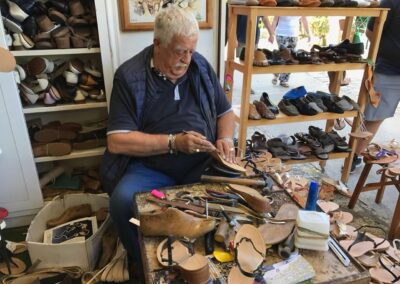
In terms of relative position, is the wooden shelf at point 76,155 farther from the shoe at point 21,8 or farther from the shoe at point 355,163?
the shoe at point 355,163

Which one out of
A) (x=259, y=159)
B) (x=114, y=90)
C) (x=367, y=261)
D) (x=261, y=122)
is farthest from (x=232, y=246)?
(x=261, y=122)

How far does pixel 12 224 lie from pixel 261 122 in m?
1.72

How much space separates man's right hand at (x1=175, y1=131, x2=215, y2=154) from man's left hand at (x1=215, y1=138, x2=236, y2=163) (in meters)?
0.11

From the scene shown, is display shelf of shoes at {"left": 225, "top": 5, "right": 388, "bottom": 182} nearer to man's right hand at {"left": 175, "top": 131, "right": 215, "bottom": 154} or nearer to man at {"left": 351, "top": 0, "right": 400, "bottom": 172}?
man at {"left": 351, "top": 0, "right": 400, "bottom": 172}

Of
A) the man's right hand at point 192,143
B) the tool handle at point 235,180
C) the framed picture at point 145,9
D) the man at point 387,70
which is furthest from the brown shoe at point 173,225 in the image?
the man at point 387,70

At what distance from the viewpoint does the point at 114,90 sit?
1.50 m

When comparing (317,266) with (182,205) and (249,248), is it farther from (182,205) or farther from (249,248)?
(182,205)

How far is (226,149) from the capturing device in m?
1.54

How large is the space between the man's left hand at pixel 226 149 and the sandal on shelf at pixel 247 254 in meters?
0.49

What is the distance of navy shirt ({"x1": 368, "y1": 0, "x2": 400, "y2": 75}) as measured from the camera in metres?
2.24

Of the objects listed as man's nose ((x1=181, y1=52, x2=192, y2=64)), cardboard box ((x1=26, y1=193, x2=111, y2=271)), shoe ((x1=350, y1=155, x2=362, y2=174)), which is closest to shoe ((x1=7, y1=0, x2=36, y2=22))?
man's nose ((x1=181, y1=52, x2=192, y2=64))

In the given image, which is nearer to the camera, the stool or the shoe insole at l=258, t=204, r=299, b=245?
the shoe insole at l=258, t=204, r=299, b=245

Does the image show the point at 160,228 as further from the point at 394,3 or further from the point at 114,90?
the point at 394,3

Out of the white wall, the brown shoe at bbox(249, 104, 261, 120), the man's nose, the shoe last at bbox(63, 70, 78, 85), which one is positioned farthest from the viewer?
the brown shoe at bbox(249, 104, 261, 120)
